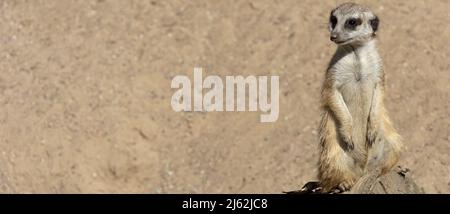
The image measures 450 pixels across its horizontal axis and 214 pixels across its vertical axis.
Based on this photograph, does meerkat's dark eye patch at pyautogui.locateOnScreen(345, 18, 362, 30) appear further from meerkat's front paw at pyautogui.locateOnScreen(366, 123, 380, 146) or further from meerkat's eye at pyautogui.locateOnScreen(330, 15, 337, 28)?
meerkat's front paw at pyautogui.locateOnScreen(366, 123, 380, 146)

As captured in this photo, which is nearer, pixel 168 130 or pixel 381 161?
pixel 381 161

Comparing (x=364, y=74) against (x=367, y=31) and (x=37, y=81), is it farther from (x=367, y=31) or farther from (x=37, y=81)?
(x=37, y=81)

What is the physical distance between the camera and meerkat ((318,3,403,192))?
21.0 feet

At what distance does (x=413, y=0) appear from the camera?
11031mm

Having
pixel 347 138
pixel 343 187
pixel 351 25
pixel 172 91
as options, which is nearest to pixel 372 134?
pixel 347 138

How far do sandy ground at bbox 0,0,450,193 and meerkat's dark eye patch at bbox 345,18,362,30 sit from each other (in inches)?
133

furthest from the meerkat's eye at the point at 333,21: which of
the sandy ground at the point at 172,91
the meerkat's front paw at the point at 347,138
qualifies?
the sandy ground at the point at 172,91

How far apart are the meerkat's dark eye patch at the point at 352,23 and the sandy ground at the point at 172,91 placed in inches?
133

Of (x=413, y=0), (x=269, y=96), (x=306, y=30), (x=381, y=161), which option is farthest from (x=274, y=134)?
(x=381, y=161)

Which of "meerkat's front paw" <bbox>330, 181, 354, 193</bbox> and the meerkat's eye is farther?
the meerkat's eye

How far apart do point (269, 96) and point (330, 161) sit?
4266 mm

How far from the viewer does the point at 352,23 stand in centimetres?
642

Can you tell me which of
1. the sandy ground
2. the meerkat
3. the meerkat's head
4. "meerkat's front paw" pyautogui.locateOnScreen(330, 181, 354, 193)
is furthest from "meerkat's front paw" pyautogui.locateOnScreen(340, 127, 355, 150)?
the sandy ground

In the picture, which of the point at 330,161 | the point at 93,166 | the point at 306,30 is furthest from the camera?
the point at 306,30
